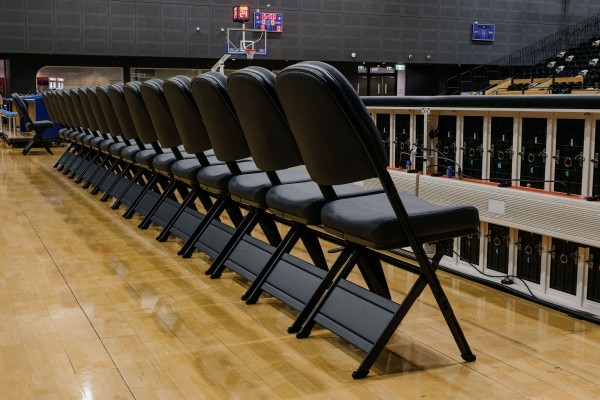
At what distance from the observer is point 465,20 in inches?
770

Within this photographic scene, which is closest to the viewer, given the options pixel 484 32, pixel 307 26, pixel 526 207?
→ pixel 526 207

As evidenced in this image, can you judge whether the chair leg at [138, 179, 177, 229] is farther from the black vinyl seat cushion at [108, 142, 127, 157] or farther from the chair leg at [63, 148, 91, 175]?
the chair leg at [63, 148, 91, 175]

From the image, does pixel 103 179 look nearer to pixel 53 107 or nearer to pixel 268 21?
pixel 53 107

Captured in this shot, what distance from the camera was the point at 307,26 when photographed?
58.7 ft

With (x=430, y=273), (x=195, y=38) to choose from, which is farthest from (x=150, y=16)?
(x=430, y=273)

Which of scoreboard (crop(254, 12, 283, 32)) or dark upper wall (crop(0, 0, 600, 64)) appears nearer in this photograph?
dark upper wall (crop(0, 0, 600, 64))

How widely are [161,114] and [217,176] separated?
75 cm

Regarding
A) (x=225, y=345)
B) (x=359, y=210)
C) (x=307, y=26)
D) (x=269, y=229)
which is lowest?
(x=225, y=345)

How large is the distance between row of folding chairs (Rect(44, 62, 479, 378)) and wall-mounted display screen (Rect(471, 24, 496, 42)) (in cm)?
1684

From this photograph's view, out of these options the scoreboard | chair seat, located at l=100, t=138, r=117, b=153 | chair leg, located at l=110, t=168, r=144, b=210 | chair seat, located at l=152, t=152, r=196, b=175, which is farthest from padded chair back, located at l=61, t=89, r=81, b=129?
the scoreboard

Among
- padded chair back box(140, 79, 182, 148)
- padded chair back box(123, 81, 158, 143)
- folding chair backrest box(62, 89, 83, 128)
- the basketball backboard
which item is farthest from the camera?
the basketball backboard

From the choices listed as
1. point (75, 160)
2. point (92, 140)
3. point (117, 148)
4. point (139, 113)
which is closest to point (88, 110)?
point (92, 140)

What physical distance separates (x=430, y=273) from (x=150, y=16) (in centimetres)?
1551

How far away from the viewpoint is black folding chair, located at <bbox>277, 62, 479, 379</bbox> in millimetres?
2041
